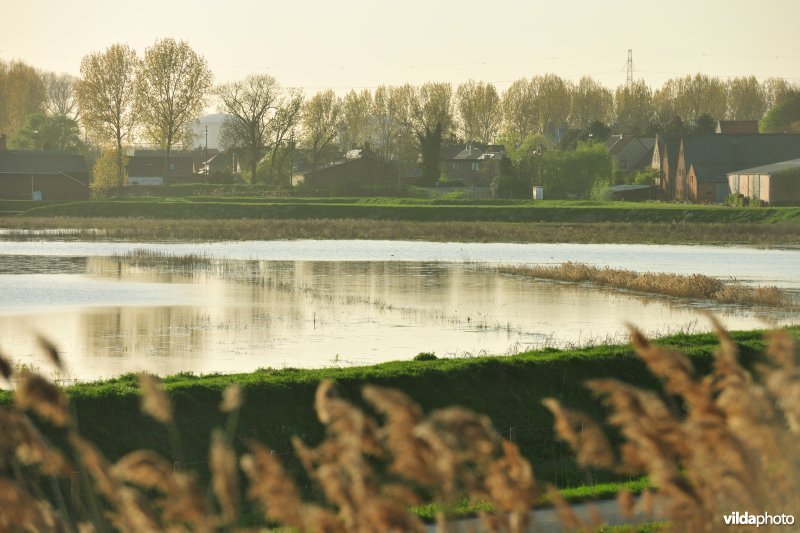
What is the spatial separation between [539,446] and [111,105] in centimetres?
9535

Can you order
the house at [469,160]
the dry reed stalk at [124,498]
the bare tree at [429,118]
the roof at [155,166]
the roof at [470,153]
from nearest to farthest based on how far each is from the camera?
the dry reed stalk at [124,498], the bare tree at [429,118], the house at [469,160], the roof at [155,166], the roof at [470,153]

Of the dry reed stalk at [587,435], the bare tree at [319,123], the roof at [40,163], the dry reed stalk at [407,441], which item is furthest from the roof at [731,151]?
the dry reed stalk at [407,441]

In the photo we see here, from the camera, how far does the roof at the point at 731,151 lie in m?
105

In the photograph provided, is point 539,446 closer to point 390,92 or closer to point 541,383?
point 541,383

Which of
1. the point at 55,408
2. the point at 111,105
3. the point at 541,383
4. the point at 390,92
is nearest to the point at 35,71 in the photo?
the point at 390,92

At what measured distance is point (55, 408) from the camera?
5406mm

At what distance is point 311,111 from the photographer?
133 metres

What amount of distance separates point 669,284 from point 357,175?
72.7m

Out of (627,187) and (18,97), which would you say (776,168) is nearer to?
(627,187)

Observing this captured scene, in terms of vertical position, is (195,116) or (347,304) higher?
(195,116)

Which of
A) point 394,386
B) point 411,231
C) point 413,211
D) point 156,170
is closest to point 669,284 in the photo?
point 394,386

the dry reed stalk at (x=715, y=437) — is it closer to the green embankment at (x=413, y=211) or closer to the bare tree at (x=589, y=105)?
the green embankment at (x=413, y=211)

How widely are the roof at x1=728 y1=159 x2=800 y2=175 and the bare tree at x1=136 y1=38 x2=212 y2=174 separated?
4492cm

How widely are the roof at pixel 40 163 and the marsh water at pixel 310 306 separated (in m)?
50.3
